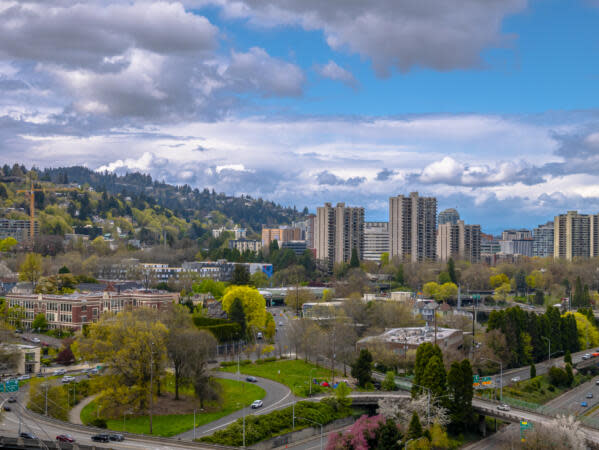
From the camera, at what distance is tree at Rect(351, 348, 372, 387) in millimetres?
51031

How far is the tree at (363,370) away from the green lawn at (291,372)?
2491mm

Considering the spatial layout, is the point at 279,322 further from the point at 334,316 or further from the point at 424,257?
the point at 424,257

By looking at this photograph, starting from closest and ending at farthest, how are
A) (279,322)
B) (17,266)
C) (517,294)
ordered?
(279,322) < (17,266) < (517,294)

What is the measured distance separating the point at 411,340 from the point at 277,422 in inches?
925

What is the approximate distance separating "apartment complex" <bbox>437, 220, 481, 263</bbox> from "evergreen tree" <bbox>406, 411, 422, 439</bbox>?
4947 inches

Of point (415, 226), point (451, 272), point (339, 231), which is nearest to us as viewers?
point (451, 272)

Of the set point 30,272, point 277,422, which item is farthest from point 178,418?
point 30,272

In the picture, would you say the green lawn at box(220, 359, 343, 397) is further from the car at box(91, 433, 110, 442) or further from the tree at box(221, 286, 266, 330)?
the car at box(91, 433, 110, 442)

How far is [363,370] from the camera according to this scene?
5112cm

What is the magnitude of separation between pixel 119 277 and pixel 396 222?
68.2 m

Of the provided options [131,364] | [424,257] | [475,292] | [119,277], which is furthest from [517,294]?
[131,364]

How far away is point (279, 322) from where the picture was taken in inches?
3457

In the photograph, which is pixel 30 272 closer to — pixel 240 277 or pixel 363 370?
pixel 240 277

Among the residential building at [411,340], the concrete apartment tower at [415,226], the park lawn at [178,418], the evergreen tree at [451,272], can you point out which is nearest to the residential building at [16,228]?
the concrete apartment tower at [415,226]
